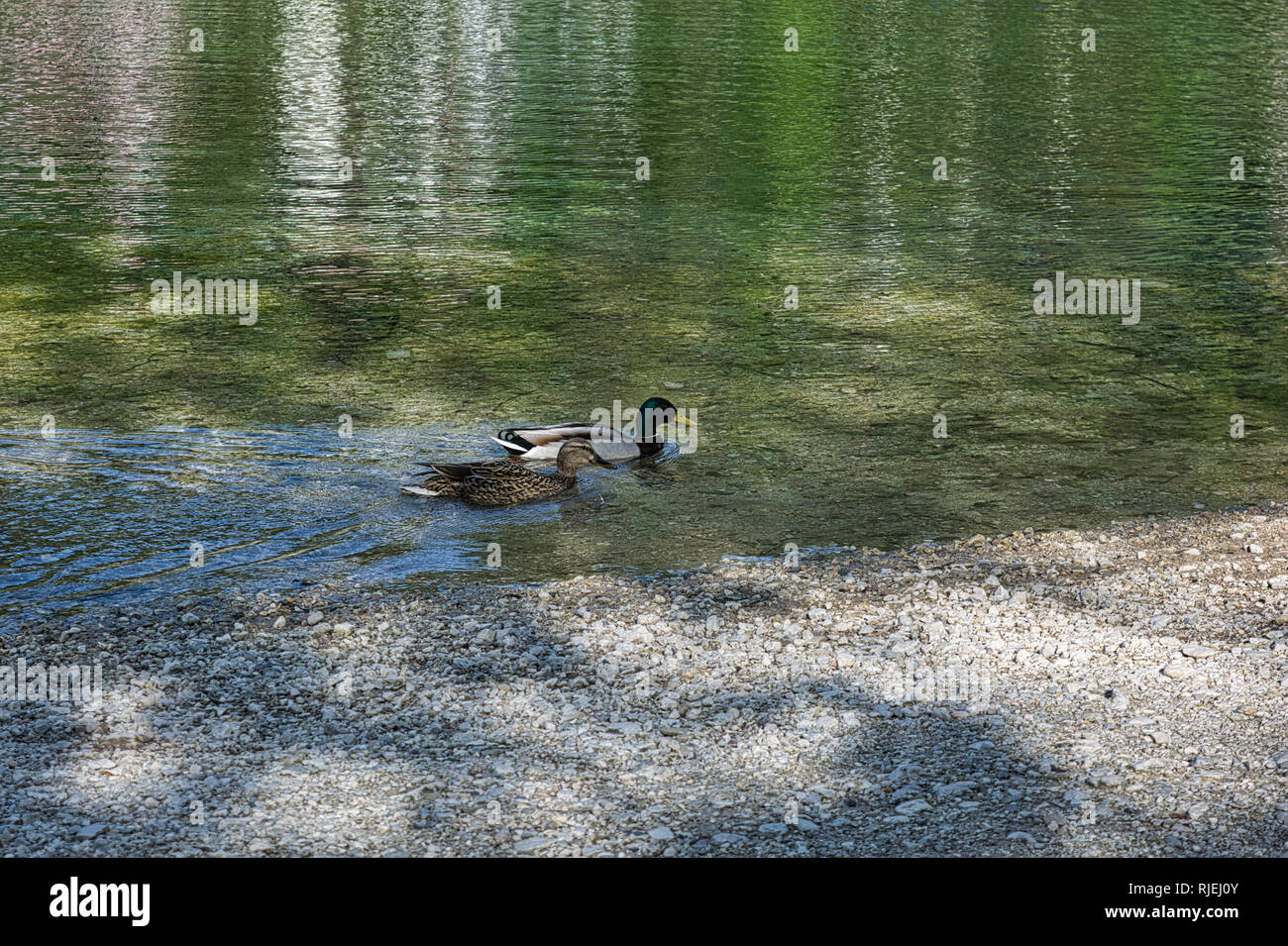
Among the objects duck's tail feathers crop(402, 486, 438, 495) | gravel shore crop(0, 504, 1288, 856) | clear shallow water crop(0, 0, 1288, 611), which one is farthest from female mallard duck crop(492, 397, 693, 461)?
gravel shore crop(0, 504, 1288, 856)

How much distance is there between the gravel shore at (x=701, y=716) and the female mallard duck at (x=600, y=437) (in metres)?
2.03

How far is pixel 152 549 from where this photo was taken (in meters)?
9.24

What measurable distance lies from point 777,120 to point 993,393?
14.6 metres

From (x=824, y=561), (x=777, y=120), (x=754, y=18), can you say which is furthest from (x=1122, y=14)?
(x=824, y=561)

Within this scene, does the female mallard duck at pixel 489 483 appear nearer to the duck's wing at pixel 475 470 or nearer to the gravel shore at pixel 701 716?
the duck's wing at pixel 475 470

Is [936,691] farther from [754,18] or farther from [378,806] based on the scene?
[754,18]

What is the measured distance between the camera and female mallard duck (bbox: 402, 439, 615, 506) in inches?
396

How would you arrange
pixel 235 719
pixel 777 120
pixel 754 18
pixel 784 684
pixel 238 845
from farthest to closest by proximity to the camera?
pixel 754 18
pixel 777 120
pixel 784 684
pixel 235 719
pixel 238 845

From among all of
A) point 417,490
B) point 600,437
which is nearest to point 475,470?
point 417,490

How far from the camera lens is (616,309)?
1477cm

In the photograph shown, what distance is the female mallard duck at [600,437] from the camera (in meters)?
10.7

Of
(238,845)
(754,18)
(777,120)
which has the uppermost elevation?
(754,18)

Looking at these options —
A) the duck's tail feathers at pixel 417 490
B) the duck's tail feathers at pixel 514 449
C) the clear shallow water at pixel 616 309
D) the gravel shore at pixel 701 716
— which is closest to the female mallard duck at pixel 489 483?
the duck's tail feathers at pixel 417 490

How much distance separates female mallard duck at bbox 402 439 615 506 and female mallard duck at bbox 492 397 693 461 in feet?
1.01
